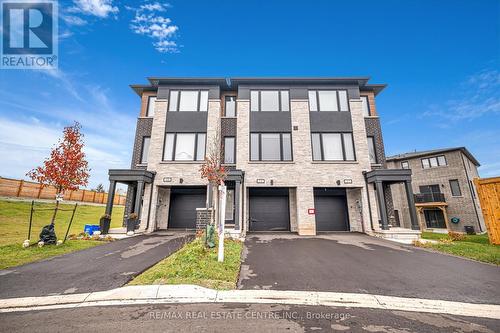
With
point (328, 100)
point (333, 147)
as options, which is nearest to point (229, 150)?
point (333, 147)

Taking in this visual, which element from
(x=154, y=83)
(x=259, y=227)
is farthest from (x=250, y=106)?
(x=259, y=227)

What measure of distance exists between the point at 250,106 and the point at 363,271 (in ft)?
41.9

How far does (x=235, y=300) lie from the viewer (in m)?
3.91

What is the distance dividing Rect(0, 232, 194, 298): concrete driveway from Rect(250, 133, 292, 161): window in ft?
28.6

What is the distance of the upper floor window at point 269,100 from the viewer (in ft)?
50.1

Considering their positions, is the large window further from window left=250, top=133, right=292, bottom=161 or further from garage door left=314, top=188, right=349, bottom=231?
garage door left=314, top=188, right=349, bottom=231

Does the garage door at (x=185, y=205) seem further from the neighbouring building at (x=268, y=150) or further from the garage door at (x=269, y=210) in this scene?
the garage door at (x=269, y=210)

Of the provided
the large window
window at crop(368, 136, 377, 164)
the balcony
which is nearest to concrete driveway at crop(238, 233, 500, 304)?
window at crop(368, 136, 377, 164)

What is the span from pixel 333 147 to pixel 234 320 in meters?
13.7

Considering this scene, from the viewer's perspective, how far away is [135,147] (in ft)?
50.2

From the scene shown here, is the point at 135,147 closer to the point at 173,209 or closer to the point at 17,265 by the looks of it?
the point at 173,209

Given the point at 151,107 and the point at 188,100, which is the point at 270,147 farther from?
the point at 151,107

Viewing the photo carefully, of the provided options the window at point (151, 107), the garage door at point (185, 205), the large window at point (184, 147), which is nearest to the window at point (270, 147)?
the large window at point (184, 147)

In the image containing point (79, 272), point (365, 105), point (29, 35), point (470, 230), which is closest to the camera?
point (79, 272)
